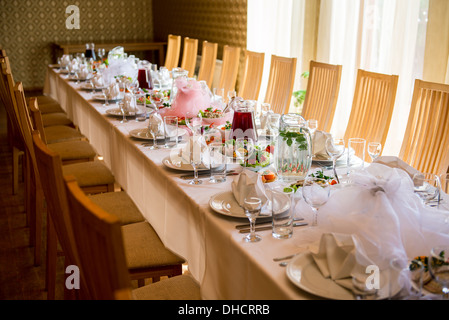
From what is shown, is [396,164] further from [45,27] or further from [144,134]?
[45,27]

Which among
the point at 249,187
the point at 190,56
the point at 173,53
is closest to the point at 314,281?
the point at 249,187

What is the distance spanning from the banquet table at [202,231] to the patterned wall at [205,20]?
3.64 m

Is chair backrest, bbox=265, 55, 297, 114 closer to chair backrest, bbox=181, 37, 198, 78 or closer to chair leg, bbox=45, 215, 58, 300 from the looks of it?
chair leg, bbox=45, 215, 58, 300

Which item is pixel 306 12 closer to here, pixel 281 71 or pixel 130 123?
pixel 281 71

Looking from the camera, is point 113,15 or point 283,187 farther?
point 113,15

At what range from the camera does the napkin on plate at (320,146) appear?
6.86 feet

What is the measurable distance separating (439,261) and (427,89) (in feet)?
4.98

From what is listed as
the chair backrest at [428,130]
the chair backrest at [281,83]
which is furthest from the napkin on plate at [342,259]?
the chair backrest at [281,83]

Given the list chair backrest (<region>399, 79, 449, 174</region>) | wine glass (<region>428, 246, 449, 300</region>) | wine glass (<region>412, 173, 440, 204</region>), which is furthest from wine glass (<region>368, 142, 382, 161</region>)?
wine glass (<region>428, 246, 449, 300</region>)

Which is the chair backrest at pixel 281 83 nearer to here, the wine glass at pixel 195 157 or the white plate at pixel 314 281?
the wine glass at pixel 195 157

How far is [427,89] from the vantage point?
7.79 feet

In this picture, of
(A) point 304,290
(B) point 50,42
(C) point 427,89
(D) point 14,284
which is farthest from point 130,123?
(B) point 50,42

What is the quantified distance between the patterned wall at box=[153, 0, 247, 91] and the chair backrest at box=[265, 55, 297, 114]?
7.83 feet
